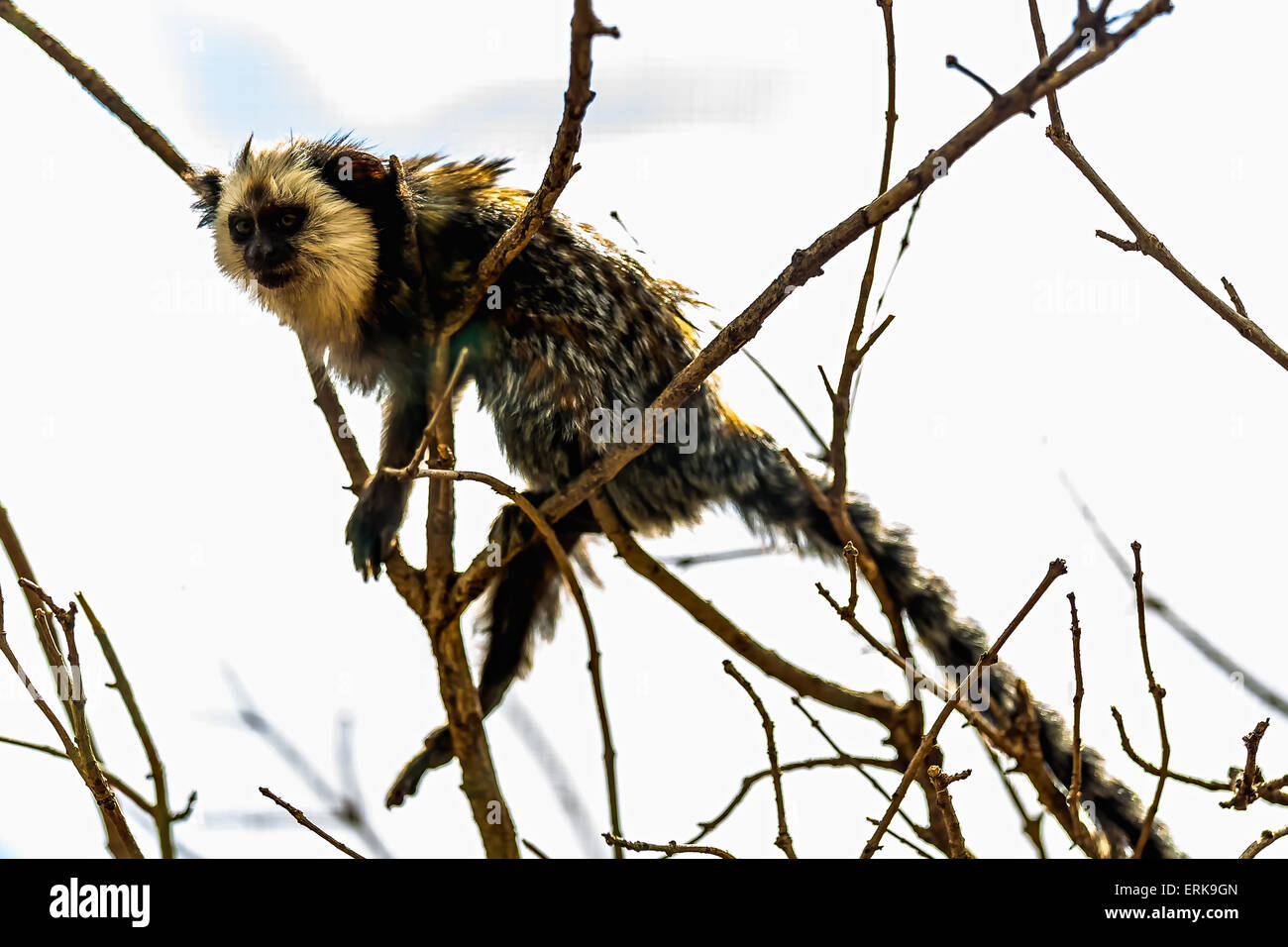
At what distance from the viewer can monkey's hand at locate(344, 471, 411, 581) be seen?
5.97 m

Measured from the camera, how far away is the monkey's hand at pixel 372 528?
5.97 metres

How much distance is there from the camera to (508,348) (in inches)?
249

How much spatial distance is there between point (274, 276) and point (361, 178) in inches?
30.2

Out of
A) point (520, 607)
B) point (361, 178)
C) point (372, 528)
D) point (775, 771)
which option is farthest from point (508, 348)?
point (775, 771)

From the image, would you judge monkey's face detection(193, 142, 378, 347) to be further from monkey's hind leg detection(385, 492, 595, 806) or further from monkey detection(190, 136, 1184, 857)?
monkey's hind leg detection(385, 492, 595, 806)

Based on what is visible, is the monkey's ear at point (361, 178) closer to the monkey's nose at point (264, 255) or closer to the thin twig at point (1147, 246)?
the monkey's nose at point (264, 255)

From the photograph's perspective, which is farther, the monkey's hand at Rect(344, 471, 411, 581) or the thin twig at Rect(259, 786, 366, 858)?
the monkey's hand at Rect(344, 471, 411, 581)

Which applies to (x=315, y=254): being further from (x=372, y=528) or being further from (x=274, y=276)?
(x=372, y=528)

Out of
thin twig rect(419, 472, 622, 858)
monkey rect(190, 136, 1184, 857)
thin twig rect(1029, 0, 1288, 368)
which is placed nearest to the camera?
thin twig rect(1029, 0, 1288, 368)

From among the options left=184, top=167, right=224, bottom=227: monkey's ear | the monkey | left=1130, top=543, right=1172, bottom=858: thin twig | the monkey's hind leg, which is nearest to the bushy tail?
the monkey

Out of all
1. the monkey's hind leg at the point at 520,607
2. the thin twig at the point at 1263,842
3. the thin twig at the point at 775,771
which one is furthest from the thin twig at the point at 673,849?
the monkey's hind leg at the point at 520,607
